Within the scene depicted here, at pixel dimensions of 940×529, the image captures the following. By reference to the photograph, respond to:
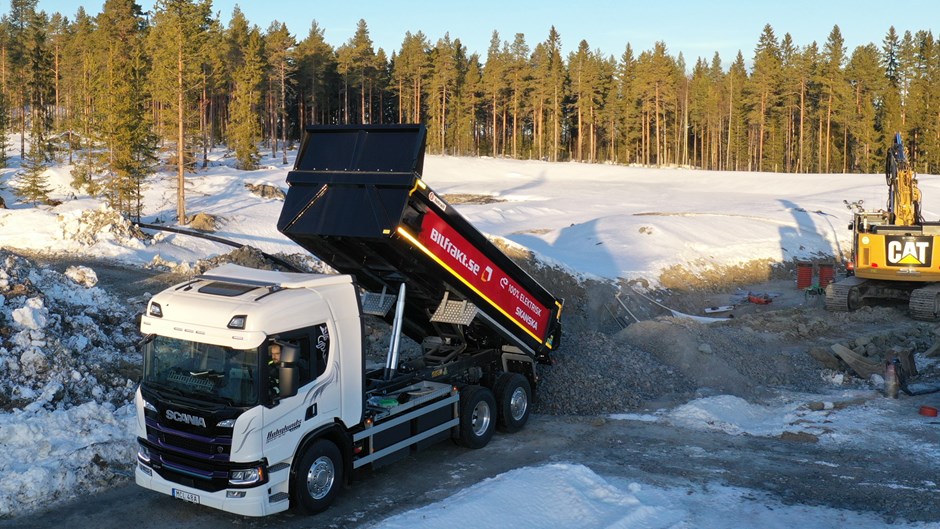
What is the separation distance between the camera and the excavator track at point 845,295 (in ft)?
82.2

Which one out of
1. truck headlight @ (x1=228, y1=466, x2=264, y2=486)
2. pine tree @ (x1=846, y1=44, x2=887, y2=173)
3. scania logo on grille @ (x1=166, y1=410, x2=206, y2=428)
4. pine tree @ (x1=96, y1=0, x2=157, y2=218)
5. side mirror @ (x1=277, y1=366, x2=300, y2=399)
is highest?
pine tree @ (x1=846, y1=44, x2=887, y2=173)

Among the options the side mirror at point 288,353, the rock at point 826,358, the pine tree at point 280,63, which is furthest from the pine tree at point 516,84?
the side mirror at point 288,353

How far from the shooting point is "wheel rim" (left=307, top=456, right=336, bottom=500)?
8680 mm

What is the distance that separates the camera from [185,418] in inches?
319

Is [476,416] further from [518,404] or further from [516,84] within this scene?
[516,84]

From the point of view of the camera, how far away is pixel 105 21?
73.1 meters

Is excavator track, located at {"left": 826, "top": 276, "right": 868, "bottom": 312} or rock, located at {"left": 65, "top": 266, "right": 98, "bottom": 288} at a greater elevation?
rock, located at {"left": 65, "top": 266, "right": 98, "bottom": 288}

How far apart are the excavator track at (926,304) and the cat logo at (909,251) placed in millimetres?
885

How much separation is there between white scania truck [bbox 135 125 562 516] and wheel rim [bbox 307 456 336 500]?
19 millimetres

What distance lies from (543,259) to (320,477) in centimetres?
2001

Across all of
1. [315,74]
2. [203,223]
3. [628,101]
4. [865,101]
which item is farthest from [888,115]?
[203,223]

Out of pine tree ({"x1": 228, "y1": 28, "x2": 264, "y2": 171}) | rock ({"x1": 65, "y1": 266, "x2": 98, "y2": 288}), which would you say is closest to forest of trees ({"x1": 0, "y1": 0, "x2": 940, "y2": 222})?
pine tree ({"x1": 228, "y1": 28, "x2": 264, "y2": 171})

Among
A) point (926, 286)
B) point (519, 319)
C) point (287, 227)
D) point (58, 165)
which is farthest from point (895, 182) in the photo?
point (58, 165)

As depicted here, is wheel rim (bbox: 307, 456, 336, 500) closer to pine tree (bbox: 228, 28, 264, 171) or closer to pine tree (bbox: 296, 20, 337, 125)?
pine tree (bbox: 228, 28, 264, 171)
